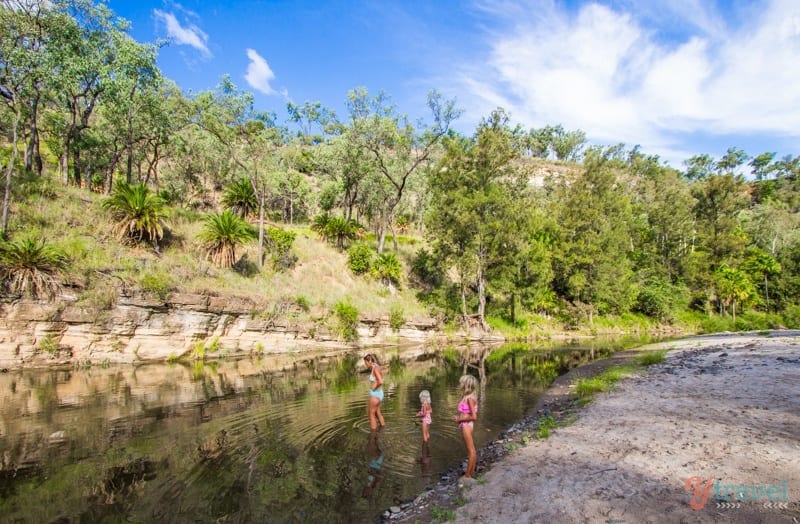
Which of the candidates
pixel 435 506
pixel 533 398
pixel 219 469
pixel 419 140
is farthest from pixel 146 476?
A: pixel 419 140

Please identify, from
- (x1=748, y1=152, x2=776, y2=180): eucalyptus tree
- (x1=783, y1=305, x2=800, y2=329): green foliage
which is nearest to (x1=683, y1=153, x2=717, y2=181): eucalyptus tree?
(x1=748, y1=152, x2=776, y2=180): eucalyptus tree

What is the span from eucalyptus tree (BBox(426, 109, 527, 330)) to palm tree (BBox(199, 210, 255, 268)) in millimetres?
17648

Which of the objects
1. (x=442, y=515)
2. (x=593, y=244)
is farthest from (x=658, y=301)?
(x=442, y=515)

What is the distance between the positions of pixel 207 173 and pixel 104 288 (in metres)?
39.0

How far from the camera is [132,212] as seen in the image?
2455 cm

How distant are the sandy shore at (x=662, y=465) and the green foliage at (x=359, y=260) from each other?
1089 inches

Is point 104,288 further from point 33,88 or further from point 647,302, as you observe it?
point 647,302

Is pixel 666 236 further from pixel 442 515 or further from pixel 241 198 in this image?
pixel 442 515

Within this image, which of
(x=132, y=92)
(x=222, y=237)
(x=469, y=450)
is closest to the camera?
(x=469, y=450)

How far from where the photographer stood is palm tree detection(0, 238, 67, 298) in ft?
59.8

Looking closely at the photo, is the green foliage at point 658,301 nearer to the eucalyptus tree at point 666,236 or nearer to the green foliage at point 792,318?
the eucalyptus tree at point 666,236

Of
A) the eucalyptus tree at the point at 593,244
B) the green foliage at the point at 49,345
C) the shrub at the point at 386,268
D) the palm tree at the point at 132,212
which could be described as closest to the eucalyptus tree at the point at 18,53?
the palm tree at the point at 132,212

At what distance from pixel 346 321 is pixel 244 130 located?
60.2 ft

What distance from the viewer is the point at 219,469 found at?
7.59m
